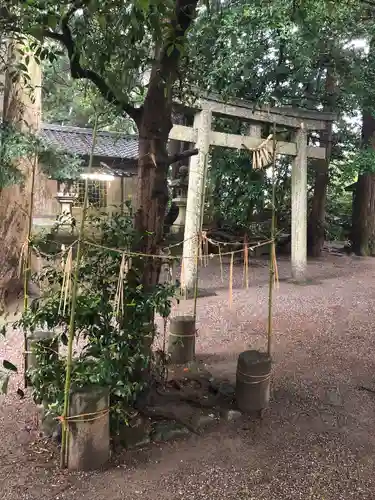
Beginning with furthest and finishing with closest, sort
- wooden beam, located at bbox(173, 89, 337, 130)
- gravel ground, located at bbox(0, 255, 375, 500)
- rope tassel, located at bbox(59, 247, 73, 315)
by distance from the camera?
wooden beam, located at bbox(173, 89, 337, 130), rope tassel, located at bbox(59, 247, 73, 315), gravel ground, located at bbox(0, 255, 375, 500)

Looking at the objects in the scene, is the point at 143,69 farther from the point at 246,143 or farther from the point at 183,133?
the point at 246,143

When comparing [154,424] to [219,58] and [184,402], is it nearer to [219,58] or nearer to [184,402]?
[184,402]

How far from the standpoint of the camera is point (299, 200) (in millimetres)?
8656

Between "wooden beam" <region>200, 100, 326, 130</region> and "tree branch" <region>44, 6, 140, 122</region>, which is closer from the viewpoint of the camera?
"tree branch" <region>44, 6, 140, 122</region>

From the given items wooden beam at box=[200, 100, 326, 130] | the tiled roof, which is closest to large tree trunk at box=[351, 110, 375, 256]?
wooden beam at box=[200, 100, 326, 130]

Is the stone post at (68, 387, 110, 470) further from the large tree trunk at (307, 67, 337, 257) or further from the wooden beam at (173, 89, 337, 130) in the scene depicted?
the large tree trunk at (307, 67, 337, 257)

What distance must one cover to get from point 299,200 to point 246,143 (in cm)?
168

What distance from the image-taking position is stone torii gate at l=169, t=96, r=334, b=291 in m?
7.25

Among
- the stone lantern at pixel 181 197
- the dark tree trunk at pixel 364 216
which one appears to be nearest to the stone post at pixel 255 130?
the stone lantern at pixel 181 197

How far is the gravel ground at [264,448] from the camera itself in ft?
8.51

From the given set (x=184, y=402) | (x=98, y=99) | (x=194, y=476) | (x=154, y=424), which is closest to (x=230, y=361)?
(x=184, y=402)

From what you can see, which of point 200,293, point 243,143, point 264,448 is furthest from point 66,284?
point 243,143

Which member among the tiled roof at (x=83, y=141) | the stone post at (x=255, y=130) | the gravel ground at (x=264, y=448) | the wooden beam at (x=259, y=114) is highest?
the tiled roof at (x=83, y=141)

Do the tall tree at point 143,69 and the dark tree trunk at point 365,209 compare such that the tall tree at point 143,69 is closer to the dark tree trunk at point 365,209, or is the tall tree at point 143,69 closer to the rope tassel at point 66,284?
the rope tassel at point 66,284
